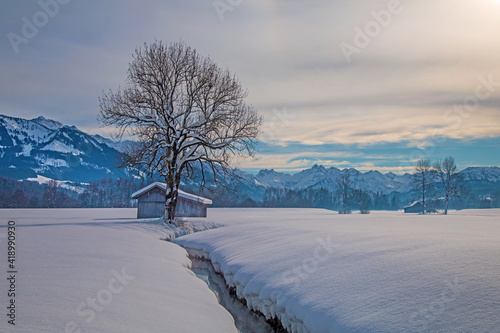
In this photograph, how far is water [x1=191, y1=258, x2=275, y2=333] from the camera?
774 centimetres

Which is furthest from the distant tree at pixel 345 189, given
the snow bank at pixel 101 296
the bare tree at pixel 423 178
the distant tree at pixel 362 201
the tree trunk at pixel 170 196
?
the snow bank at pixel 101 296

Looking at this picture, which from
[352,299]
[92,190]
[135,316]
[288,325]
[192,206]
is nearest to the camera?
[135,316]

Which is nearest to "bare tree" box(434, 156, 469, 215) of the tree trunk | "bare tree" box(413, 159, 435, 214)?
"bare tree" box(413, 159, 435, 214)

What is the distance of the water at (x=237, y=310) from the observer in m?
7.74

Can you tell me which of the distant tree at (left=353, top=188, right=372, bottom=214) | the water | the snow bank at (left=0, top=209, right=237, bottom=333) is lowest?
the distant tree at (left=353, top=188, right=372, bottom=214)

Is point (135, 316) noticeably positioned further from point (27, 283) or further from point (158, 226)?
point (158, 226)

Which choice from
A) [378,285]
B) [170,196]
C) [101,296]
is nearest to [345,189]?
→ [170,196]

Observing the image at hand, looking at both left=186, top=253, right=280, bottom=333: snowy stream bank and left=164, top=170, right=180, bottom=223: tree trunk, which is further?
left=164, top=170, right=180, bottom=223: tree trunk

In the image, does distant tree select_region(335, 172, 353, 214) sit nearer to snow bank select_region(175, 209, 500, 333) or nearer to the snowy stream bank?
the snowy stream bank

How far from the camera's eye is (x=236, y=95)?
989 inches

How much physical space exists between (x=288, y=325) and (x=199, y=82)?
68.0 feet

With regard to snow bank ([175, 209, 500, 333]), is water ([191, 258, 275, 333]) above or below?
below

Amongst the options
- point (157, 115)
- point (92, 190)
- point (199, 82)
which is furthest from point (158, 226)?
point (92, 190)

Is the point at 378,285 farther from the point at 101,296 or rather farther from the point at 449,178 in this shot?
the point at 449,178
